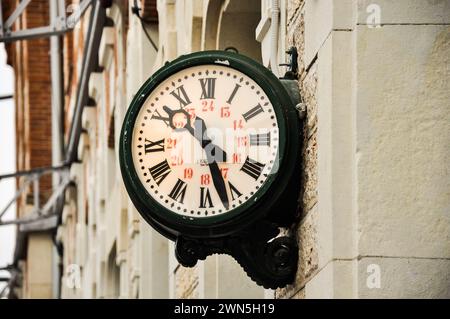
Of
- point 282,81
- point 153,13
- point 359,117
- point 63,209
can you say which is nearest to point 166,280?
point 153,13

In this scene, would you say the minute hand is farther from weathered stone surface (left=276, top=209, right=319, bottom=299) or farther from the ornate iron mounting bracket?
weathered stone surface (left=276, top=209, right=319, bottom=299)

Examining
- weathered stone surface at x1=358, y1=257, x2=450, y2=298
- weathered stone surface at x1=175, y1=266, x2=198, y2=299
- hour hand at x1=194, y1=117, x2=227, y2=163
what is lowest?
weathered stone surface at x1=175, y1=266, x2=198, y2=299

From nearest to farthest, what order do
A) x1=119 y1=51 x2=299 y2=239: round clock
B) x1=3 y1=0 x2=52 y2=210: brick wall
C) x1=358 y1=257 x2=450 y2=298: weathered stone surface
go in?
x1=358 y1=257 x2=450 y2=298: weathered stone surface < x1=119 y1=51 x2=299 y2=239: round clock < x1=3 y1=0 x2=52 y2=210: brick wall

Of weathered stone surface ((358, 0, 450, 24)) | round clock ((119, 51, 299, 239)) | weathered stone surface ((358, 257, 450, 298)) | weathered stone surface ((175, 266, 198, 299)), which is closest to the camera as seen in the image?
weathered stone surface ((358, 257, 450, 298))

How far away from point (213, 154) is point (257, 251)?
0.52 metres

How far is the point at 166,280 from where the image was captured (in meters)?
15.7

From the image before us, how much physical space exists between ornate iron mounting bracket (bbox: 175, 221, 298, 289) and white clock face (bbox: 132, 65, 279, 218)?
203 millimetres

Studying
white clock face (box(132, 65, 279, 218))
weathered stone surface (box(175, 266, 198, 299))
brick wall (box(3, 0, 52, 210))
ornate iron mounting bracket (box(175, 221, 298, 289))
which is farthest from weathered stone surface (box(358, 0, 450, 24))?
brick wall (box(3, 0, 52, 210))

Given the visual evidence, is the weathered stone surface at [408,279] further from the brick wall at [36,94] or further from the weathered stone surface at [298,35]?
the brick wall at [36,94]

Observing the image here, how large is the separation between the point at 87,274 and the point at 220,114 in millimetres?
17873

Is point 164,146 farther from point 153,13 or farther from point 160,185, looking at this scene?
point 153,13

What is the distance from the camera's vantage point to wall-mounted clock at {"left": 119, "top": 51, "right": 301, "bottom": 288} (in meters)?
7.33

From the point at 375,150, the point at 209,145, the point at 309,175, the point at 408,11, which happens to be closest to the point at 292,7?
the point at 209,145

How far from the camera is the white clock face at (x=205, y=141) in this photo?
7340mm
